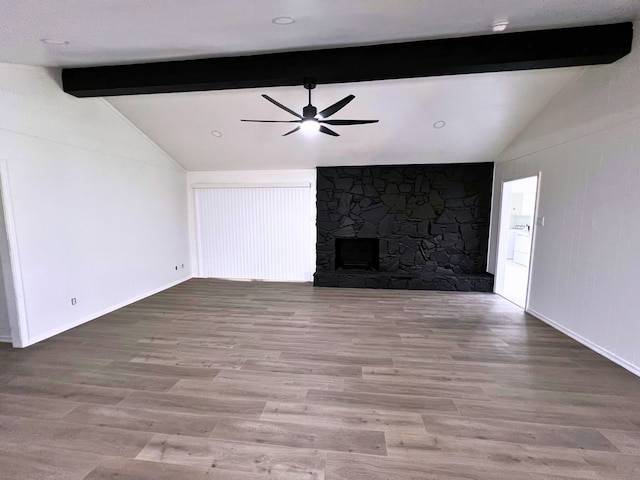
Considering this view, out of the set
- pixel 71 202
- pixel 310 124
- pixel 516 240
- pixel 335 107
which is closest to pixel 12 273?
pixel 71 202

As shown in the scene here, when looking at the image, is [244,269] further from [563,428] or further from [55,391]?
[563,428]

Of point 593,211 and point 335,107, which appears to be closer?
point 335,107

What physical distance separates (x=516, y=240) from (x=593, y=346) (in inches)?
224

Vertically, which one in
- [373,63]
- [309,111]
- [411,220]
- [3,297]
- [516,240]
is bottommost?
[3,297]

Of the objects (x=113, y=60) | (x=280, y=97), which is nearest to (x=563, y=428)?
(x=280, y=97)

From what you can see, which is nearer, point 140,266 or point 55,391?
point 55,391

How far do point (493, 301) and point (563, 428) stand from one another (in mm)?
3001

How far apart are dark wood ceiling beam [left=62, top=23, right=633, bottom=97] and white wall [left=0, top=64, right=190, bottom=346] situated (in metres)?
0.46

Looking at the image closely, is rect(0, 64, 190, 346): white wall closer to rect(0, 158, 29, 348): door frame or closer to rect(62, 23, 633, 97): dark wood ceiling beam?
rect(0, 158, 29, 348): door frame

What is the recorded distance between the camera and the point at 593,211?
3092mm

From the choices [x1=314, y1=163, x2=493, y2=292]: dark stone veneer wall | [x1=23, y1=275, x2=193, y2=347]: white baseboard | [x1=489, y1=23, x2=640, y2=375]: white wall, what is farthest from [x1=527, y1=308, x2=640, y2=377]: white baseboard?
[x1=23, y1=275, x2=193, y2=347]: white baseboard

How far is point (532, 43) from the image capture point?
263 cm

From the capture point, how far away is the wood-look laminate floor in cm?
170

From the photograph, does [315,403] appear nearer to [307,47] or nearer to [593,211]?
[307,47]
